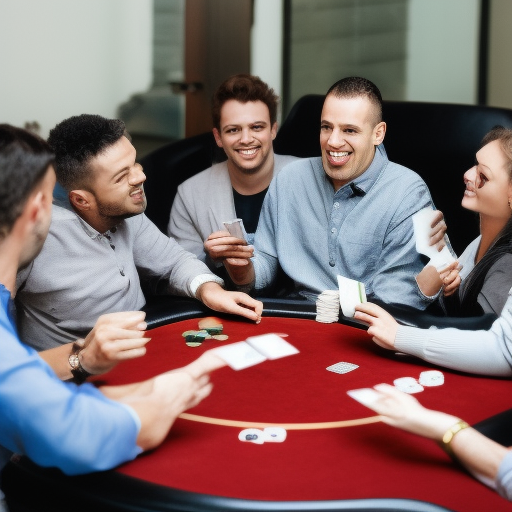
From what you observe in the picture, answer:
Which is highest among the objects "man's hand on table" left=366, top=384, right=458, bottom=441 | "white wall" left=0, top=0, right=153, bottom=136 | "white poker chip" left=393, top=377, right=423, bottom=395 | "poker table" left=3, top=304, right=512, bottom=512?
"white wall" left=0, top=0, right=153, bottom=136

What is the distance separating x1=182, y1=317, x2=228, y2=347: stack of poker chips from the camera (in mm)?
2342

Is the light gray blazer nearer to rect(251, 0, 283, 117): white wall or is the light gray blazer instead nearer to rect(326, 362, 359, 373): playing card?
rect(326, 362, 359, 373): playing card

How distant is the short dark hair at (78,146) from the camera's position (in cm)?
261

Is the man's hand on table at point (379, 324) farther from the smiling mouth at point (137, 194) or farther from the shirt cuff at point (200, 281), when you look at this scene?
the smiling mouth at point (137, 194)

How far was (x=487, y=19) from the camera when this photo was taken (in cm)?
529

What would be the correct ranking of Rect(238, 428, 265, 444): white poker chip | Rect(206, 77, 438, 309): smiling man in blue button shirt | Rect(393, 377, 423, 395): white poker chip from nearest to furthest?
Rect(238, 428, 265, 444): white poker chip → Rect(393, 377, 423, 395): white poker chip → Rect(206, 77, 438, 309): smiling man in blue button shirt

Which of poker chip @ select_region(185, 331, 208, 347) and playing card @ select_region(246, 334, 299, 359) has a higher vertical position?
playing card @ select_region(246, 334, 299, 359)

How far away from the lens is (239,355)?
1825mm

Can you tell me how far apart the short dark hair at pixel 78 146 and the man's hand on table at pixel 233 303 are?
1.71 ft

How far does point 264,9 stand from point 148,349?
165 inches

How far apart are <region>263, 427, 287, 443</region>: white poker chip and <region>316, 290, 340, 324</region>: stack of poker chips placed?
79cm

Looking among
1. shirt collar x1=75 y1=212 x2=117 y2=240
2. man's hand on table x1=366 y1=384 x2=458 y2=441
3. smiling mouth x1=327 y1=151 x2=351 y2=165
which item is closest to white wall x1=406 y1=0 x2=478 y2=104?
smiling mouth x1=327 y1=151 x2=351 y2=165

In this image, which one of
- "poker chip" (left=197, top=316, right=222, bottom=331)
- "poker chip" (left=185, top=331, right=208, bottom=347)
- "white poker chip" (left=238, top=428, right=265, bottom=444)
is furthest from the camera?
"poker chip" (left=197, top=316, right=222, bottom=331)

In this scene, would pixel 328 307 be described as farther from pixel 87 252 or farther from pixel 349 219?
pixel 87 252
